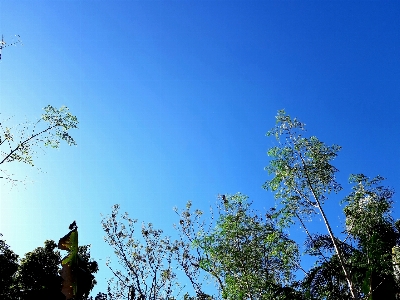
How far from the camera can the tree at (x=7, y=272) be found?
2119 centimetres

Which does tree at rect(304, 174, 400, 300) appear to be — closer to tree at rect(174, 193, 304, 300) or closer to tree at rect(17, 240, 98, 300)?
tree at rect(174, 193, 304, 300)

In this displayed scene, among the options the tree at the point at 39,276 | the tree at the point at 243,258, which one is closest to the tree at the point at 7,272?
the tree at the point at 39,276

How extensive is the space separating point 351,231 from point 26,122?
13841 mm

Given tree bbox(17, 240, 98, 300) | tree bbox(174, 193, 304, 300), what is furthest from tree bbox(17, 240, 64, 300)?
tree bbox(174, 193, 304, 300)

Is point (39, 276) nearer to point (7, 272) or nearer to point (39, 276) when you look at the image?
point (39, 276)

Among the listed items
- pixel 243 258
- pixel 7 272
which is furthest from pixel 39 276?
pixel 243 258

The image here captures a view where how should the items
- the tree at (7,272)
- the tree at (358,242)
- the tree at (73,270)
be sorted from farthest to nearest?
the tree at (7,272), the tree at (358,242), the tree at (73,270)

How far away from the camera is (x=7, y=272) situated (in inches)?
860

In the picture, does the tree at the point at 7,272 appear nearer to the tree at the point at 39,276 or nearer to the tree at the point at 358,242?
the tree at the point at 39,276

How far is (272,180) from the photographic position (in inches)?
654

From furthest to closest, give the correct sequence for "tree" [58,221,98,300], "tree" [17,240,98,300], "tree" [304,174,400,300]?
"tree" [17,240,98,300], "tree" [304,174,400,300], "tree" [58,221,98,300]

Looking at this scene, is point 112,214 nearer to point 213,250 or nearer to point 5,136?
point 213,250

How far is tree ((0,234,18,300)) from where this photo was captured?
69.5ft

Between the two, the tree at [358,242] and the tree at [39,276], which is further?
the tree at [39,276]
